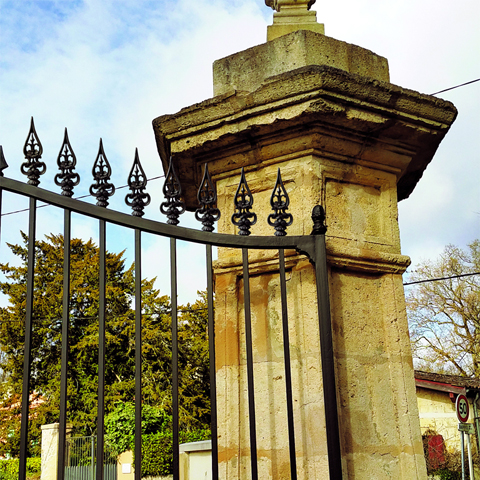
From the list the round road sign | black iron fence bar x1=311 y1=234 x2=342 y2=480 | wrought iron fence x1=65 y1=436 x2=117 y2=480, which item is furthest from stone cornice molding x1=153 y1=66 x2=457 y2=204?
wrought iron fence x1=65 y1=436 x2=117 y2=480

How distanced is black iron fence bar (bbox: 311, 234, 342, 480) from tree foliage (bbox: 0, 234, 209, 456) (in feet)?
49.2

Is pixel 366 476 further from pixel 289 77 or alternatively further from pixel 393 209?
pixel 289 77

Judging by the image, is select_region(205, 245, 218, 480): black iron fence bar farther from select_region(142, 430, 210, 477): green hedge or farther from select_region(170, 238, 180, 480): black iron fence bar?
select_region(142, 430, 210, 477): green hedge

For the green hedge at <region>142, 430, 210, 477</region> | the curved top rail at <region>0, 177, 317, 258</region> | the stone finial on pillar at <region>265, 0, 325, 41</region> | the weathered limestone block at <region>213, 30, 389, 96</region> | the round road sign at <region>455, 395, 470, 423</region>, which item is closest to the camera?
the curved top rail at <region>0, 177, 317, 258</region>

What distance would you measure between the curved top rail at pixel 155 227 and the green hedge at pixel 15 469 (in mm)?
16367

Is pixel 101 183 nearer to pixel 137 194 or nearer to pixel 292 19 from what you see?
pixel 137 194

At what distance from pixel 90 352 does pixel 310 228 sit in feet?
60.3

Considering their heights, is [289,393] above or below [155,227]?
below

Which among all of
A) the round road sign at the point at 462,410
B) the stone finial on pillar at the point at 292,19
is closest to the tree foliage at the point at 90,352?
the round road sign at the point at 462,410

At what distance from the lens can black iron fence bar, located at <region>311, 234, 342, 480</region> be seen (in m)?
1.88

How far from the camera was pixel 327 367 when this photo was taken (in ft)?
6.41

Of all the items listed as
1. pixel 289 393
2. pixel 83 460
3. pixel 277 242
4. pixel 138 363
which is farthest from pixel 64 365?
pixel 83 460

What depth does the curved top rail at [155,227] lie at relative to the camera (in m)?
1.97

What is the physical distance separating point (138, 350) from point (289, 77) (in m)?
1.25
